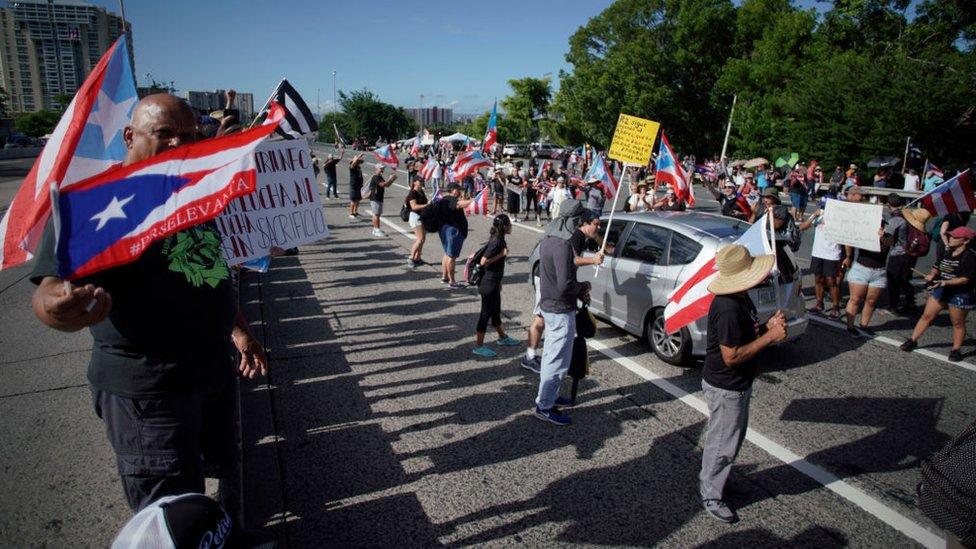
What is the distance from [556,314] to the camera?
16.1 ft

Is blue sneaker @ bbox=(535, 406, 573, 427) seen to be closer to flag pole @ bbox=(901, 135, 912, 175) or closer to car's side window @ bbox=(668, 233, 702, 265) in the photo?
car's side window @ bbox=(668, 233, 702, 265)

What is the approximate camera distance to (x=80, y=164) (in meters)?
2.75

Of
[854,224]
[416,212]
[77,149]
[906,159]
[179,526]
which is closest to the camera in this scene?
[179,526]

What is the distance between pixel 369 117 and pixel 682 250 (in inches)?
2686

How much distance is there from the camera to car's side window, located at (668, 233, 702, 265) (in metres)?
6.21

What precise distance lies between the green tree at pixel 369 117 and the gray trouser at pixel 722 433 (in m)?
69.8

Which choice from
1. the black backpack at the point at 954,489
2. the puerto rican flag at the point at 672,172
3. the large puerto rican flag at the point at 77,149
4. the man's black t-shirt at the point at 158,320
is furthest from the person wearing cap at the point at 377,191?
the black backpack at the point at 954,489

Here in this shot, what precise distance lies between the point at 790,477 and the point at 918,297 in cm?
747

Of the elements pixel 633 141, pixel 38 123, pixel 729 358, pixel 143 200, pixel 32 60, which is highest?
pixel 32 60

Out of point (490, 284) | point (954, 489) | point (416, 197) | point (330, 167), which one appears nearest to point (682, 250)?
point (490, 284)

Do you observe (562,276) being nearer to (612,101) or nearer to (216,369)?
(216,369)

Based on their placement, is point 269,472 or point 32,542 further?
point 269,472

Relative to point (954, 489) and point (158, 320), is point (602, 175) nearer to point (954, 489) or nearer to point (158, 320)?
point (954, 489)

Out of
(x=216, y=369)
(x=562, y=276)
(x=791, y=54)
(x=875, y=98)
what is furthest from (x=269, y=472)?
(x=791, y=54)
